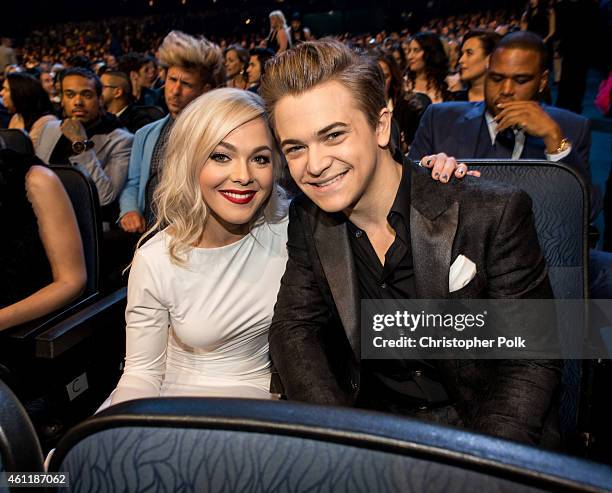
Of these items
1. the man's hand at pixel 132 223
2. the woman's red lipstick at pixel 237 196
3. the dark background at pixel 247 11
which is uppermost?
the dark background at pixel 247 11

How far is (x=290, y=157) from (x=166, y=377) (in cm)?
69

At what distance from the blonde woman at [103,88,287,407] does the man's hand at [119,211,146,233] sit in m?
1.05

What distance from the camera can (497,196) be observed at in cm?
116

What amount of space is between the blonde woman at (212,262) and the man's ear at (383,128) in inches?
12.5

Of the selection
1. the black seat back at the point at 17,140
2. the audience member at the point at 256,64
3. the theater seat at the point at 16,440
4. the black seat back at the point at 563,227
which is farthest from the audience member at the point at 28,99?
the theater seat at the point at 16,440

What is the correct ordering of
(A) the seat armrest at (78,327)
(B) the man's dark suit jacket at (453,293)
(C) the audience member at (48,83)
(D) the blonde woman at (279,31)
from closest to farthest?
(B) the man's dark suit jacket at (453,293), (A) the seat armrest at (78,327), (D) the blonde woman at (279,31), (C) the audience member at (48,83)

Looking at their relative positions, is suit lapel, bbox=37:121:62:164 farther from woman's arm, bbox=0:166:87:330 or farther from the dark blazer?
the dark blazer

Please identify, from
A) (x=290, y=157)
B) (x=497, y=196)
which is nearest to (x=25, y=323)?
(x=290, y=157)

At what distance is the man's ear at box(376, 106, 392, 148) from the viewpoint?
1260 millimetres

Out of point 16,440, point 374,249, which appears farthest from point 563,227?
point 16,440

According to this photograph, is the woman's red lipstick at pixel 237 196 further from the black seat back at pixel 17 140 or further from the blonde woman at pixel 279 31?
the blonde woman at pixel 279 31

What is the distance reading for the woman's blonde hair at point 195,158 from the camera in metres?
1.40

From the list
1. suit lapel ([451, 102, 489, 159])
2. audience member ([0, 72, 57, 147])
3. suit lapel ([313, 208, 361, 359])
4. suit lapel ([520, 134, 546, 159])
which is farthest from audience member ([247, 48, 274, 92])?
suit lapel ([313, 208, 361, 359])

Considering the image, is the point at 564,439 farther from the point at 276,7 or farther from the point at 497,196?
the point at 276,7
